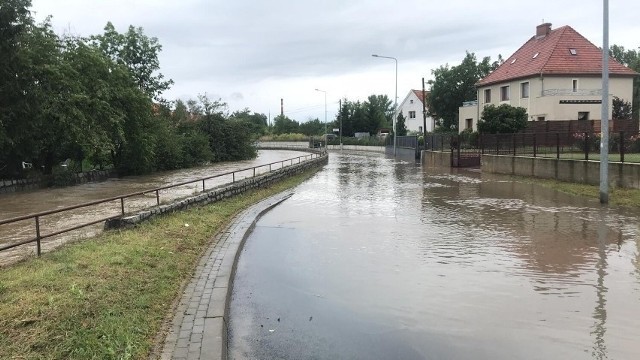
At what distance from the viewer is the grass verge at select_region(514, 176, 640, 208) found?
14680mm

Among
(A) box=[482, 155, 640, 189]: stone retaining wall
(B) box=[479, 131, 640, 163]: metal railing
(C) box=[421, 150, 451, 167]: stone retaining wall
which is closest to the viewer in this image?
(A) box=[482, 155, 640, 189]: stone retaining wall

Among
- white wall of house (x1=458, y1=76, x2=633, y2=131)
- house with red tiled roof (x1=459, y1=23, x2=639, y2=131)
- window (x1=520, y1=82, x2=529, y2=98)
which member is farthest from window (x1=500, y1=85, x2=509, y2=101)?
white wall of house (x1=458, y1=76, x2=633, y2=131)

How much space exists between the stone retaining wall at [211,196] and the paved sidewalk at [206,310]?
1.87 m

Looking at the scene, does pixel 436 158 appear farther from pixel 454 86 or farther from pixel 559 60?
pixel 454 86

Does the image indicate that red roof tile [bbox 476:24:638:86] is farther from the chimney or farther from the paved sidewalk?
the paved sidewalk

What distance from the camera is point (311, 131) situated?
358ft

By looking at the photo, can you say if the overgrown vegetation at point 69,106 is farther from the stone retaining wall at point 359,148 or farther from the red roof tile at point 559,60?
the stone retaining wall at point 359,148

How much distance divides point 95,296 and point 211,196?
9.35 m

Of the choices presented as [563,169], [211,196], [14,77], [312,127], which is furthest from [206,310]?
[312,127]

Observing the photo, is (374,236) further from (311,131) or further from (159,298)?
(311,131)

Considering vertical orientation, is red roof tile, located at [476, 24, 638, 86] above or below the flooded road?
above

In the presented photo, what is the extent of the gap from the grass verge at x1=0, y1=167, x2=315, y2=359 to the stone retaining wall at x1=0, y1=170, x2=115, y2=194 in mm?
13769

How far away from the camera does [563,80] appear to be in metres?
41.4

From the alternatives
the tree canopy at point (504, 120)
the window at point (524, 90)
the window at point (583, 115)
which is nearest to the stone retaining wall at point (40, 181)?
the tree canopy at point (504, 120)
